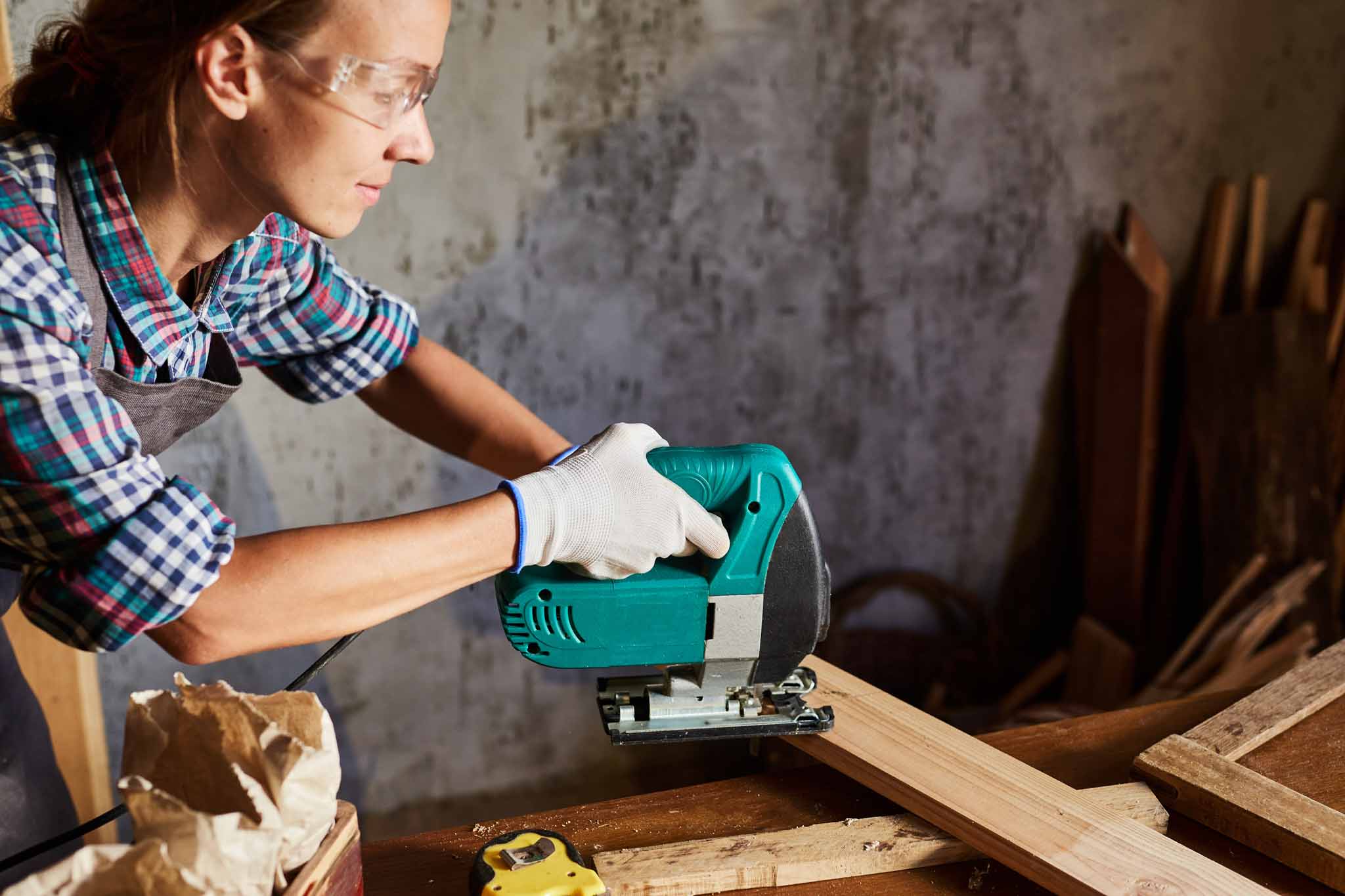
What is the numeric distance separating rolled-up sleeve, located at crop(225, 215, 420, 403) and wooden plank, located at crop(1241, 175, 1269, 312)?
7.92 ft

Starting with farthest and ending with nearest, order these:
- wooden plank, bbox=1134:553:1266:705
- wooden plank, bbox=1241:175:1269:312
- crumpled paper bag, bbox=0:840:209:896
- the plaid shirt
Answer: wooden plank, bbox=1241:175:1269:312 → wooden plank, bbox=1134:553:1266:705 → the plaid shirt → crumpled paper bag, bbox=0:840:209:896

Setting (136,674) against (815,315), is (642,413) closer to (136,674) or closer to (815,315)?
(815,315)

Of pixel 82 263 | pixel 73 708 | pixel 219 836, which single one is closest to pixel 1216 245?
pixel 82 263

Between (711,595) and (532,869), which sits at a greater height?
(711,595)

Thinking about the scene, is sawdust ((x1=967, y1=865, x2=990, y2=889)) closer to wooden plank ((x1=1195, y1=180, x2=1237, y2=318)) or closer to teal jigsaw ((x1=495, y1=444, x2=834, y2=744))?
teal jigsaw ((x1=495, y1=444, x2=834, y2=744))

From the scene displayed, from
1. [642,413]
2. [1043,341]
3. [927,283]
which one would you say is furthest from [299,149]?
[1043,341]

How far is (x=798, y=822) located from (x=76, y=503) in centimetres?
85

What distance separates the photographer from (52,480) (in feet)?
3.09

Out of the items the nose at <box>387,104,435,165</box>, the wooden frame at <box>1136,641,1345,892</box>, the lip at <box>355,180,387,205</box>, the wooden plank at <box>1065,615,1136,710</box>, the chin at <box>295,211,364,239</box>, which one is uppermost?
the nose at <box>387,104,435,165</box>

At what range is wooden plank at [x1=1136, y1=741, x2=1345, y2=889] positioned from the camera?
1.16 meters

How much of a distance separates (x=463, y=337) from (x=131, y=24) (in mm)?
1298

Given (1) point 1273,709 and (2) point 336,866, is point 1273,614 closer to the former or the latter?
(1) point 1273,709

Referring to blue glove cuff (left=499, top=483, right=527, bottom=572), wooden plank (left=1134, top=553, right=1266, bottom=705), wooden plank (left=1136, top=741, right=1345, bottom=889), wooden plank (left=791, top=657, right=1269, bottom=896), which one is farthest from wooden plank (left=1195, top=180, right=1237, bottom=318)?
blue glove cuff (left=499, top=483, right=527, bottom=572)

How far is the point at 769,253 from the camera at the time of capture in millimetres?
2611
